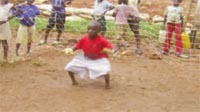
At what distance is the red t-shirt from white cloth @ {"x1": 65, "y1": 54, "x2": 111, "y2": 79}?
0.07 m

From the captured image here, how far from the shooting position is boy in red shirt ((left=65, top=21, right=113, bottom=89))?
6.10 m

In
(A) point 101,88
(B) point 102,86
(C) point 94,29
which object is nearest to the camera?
(C) point 94,29

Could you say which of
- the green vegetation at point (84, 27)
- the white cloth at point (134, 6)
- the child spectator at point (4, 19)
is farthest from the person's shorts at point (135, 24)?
the child spectator at point (4, 19)

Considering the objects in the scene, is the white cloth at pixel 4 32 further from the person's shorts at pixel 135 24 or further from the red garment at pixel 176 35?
the red garment at pixel 176 35

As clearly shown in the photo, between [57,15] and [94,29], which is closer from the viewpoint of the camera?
[94,29]

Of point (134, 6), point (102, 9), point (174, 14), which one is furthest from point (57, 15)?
point (174, 14)

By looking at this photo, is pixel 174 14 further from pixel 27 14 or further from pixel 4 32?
pixel 4 32

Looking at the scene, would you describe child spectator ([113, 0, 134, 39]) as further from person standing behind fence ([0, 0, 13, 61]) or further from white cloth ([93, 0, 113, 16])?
person standing behind fence ([0, 0, 13, 61])

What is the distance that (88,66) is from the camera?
6.21 m

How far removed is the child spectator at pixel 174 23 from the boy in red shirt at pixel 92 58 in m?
2.76

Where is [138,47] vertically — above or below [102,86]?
below

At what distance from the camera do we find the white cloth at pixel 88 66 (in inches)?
241

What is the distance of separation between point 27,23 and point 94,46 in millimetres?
2058

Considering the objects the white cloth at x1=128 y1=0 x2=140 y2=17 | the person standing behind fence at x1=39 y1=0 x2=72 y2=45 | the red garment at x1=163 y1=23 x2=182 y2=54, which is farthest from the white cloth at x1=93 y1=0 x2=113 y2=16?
the red garment at x1=163 y1=23 x2=182 y2=54
